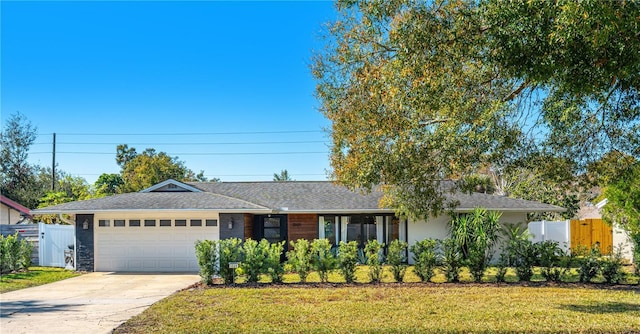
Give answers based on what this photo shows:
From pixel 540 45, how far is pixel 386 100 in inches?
142

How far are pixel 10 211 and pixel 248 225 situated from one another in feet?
48.4

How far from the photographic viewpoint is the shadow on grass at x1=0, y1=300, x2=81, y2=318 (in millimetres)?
10648

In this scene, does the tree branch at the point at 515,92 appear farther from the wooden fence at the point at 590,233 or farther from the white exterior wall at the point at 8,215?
the white exterior wall at the point at 8,215

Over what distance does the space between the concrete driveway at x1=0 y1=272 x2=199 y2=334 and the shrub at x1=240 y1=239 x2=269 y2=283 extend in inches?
68.3

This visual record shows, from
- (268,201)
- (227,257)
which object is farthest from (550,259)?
→ (268,201)

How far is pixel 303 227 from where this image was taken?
21.1 metres

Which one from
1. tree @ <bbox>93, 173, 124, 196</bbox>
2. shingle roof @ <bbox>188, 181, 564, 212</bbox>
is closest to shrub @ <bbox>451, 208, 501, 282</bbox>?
shingle roof @ <bbox>188, 181, 564, 212</bbox>

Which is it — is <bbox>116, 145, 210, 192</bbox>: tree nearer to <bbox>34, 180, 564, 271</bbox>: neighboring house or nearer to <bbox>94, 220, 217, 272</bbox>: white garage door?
<bbox>34, 180, 564, 271</bbox>: neighboring house

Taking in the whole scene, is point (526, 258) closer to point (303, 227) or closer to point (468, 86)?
point (468, 86)

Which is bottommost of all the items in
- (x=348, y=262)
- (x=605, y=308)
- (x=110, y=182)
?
(x=605, y=308)

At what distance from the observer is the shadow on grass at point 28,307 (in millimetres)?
10648

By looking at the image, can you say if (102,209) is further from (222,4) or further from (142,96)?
(222,4)

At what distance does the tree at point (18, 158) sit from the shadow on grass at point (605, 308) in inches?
1315

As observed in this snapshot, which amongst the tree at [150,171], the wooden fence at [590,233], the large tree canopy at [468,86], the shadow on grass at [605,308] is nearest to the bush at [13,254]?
the large tree canopy at [468,86]
